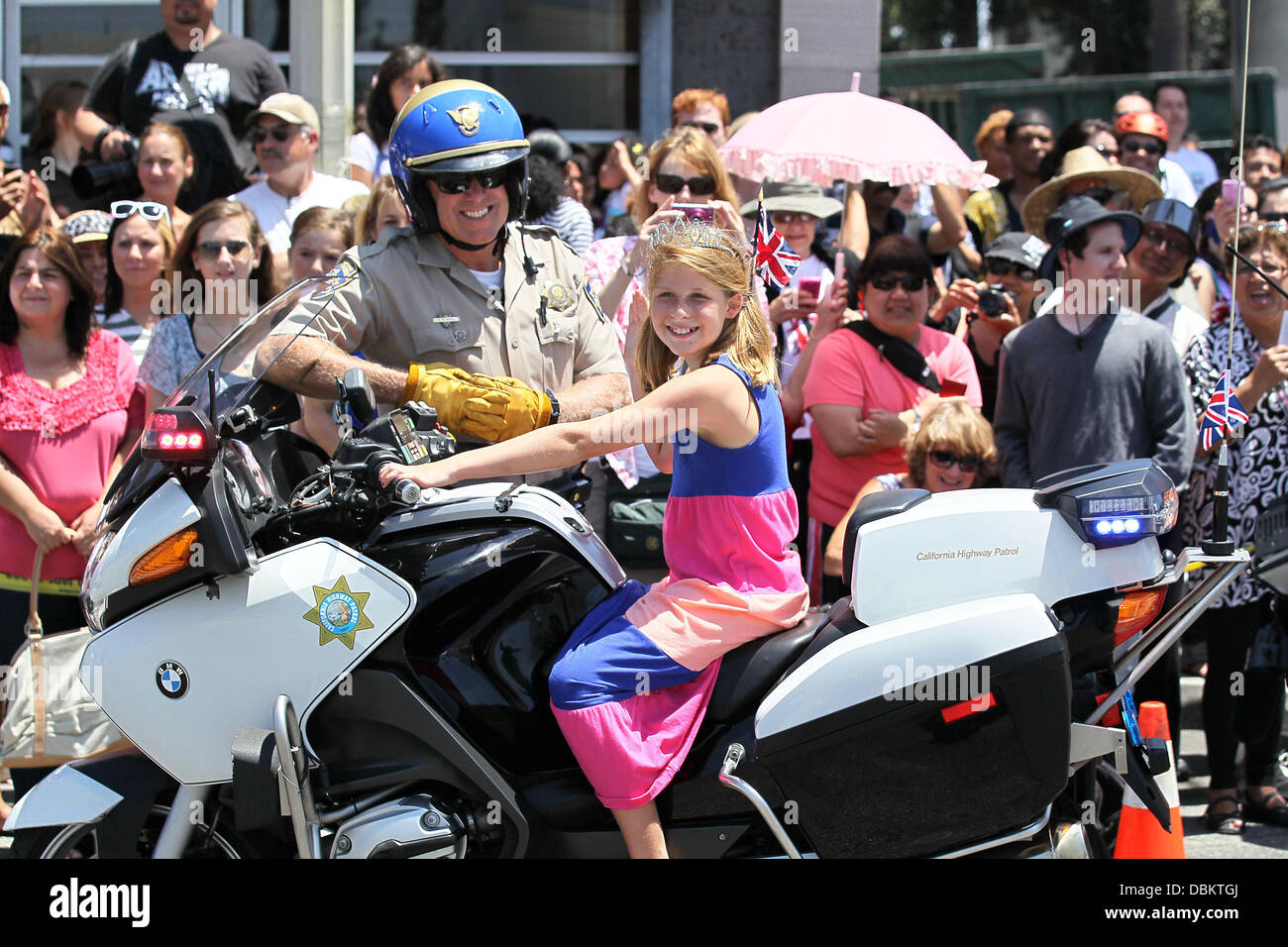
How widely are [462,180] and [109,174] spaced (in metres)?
3.64

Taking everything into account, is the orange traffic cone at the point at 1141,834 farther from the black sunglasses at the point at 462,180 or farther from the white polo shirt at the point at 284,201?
the white polo shirt at the point at 284,201

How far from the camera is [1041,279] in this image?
18.0 ft

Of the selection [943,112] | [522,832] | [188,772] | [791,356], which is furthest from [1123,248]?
[943,112]

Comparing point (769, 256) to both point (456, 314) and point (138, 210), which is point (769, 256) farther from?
point (138, 210)

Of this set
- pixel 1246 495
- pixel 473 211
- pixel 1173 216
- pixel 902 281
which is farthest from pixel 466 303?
pixel 1173 216

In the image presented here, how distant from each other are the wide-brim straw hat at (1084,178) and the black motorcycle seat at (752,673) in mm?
3510

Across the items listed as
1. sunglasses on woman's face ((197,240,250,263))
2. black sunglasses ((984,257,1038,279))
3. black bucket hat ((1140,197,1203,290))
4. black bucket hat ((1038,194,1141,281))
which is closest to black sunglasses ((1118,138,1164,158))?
black bucket hat ((1140,197,1203,290))

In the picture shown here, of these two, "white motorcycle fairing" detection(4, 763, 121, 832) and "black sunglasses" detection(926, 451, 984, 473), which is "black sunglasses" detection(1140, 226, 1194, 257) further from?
"white motorcycle fairing" detection(4, 763, 121, 832)

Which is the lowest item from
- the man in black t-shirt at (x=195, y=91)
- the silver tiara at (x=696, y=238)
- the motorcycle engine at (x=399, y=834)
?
the motorcycle engine at (x=399, y=834)

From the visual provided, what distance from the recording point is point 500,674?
3.10m

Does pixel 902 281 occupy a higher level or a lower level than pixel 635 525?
higher

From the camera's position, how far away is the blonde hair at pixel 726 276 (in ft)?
10.4

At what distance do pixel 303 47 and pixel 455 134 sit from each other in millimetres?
5009

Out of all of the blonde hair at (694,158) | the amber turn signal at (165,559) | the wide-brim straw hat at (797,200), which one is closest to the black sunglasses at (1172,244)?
the wide-brim straw hat at (797,200)
